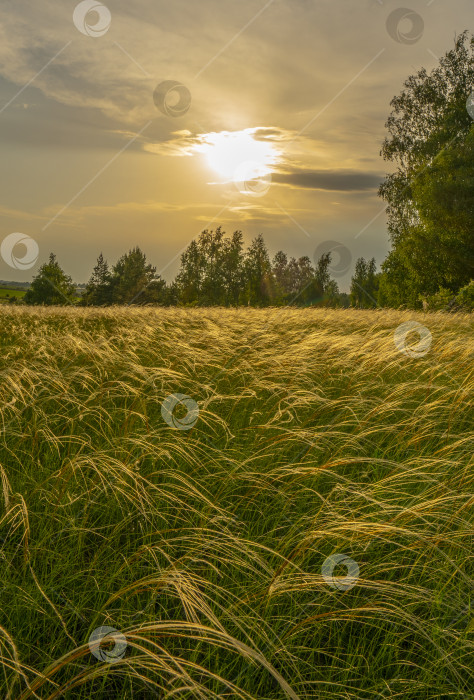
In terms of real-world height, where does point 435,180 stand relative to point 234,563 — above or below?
above

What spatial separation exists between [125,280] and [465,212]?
59.5 metres

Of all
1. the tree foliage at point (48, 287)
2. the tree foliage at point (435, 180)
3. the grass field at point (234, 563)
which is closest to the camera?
the grass field at point (234, 563)

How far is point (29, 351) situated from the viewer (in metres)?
5.72

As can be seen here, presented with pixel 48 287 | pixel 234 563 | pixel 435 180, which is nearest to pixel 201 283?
pixel 48 287

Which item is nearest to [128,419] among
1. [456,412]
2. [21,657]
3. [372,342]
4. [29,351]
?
[21,657]

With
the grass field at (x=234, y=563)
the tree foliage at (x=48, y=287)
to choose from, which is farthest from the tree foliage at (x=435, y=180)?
the tree foliage at (x=48, y=287)

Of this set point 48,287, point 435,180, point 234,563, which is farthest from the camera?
point 48,287

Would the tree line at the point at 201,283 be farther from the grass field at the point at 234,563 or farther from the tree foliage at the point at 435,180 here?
the grass field at the point at 234,563

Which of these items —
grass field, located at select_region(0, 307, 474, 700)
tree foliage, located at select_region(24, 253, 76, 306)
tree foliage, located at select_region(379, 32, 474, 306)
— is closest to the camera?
grass field, located at select_region(0, 307, 474, 700)

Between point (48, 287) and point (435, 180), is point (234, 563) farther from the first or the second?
point (48, 287)

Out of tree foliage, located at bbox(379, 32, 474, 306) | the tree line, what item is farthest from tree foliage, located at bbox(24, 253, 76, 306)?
tree foliage, located at bbox(379, 32, 474, 306)

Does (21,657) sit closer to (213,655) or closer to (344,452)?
(213,655)

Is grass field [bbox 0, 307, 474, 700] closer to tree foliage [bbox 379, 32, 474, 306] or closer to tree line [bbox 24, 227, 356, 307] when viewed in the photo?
tree foliage [bbox 379, 32, 474, 306]

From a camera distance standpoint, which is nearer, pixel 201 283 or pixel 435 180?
pixel 435 180
